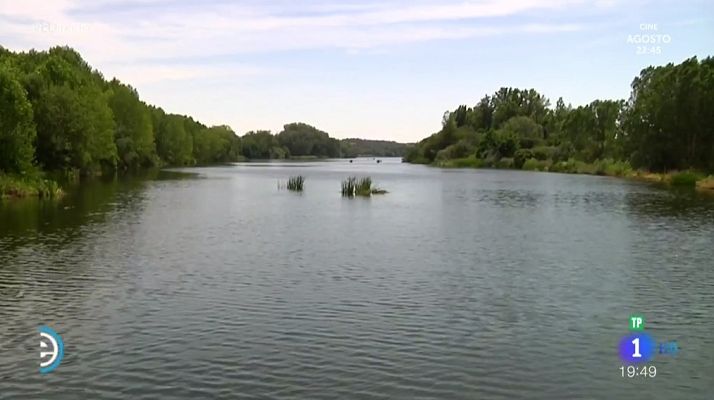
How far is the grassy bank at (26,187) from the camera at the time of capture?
51500mm

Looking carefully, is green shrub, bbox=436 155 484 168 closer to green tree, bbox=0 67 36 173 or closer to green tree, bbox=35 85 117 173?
green tree, bbox=35 85 117 173

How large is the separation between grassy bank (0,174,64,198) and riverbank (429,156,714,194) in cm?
6254

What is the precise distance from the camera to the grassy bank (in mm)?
51500

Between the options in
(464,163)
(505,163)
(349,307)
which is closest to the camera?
(349,307)

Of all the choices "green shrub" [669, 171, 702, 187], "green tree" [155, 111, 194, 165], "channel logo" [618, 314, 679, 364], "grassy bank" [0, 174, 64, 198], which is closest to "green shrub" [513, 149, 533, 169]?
"green shrub" [669, 171, 702, 187]

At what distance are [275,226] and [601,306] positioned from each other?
2200 cm

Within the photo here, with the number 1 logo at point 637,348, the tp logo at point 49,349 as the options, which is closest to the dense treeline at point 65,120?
the tp logo at point 49,349

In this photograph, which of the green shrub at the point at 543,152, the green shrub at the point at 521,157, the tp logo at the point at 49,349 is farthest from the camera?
the green shrub at the point at 521,157

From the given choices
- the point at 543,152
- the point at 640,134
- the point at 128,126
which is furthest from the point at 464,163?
the point at 128,126

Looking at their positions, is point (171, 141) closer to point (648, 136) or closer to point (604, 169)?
point (604, 169)

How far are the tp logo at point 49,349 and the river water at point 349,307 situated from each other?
0.58 feet

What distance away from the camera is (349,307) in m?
19.1

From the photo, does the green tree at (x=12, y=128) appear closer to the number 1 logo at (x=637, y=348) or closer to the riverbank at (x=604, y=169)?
the number 1 logo at (x=637, y=348)

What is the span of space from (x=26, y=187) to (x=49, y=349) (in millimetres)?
42357
